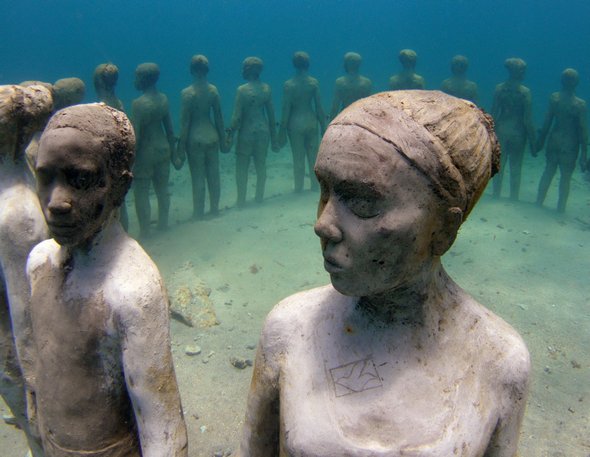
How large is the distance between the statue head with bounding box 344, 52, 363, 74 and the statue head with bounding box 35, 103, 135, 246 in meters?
9.57

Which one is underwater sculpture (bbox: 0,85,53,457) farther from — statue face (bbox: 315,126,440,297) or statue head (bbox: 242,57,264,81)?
statue head (bbox: 242,57,264,81)

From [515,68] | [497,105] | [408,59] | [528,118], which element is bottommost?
[528,118]

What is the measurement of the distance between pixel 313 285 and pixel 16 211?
4939 mm

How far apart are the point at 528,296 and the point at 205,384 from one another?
4.44 metres

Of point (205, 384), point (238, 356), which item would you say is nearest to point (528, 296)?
point (238, 356)

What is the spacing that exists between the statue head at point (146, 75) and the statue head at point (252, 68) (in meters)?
2.07

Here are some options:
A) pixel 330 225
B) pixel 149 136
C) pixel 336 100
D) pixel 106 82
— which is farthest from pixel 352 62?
pixel 330 225

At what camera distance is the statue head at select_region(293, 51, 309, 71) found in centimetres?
1026

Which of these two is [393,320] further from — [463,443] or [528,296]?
[528,296]

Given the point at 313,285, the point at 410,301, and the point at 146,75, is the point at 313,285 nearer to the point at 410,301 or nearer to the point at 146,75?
the point at 146,75

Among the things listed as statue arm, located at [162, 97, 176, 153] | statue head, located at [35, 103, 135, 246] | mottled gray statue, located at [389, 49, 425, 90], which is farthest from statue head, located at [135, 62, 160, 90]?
statue head, located at [35, 103, 135, 246]

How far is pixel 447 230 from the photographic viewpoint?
1254 mm

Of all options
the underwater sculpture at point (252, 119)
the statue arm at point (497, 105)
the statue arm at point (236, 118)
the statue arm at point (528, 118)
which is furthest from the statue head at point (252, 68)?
the statue arm at point (528, 118)

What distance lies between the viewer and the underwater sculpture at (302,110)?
1037cm
